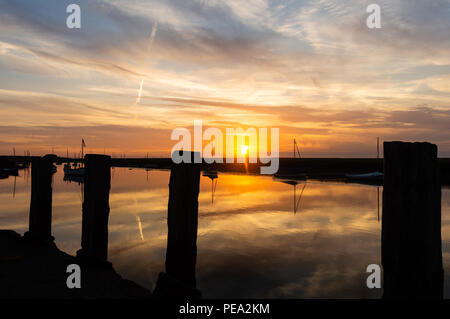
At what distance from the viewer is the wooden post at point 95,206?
7703 mm

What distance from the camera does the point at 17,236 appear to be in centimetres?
1040

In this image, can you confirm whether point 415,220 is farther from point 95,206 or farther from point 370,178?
point 370,178

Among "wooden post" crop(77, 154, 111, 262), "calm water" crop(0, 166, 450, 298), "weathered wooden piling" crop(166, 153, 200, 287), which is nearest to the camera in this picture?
"weathered wooden piling" crop(166, 153, 200, 287)

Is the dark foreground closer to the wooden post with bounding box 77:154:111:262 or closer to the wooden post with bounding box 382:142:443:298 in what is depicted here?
the wooden post with bounding box 77:154:111:262

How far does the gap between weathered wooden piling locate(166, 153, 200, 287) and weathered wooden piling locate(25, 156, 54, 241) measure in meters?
5.66

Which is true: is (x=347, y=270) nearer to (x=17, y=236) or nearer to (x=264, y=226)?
(x=264, y=226)

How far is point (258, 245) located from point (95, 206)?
6979 mm

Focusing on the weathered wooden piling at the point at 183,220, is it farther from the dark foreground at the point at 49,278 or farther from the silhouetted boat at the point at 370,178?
the silhouetted boat at the point at 370,178

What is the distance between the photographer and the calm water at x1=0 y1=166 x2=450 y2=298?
29.3ft

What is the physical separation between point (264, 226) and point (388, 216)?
13179 mm

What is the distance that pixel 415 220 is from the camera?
3.44 meters

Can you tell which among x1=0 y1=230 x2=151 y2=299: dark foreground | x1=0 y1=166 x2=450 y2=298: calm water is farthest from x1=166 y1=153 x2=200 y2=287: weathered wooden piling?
x1=0 y1=166 x2=450 y2=298: calm water

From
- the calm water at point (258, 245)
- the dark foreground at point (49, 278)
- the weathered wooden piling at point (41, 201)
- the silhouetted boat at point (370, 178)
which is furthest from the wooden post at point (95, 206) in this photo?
the silhouetted boat at point (370, 178)

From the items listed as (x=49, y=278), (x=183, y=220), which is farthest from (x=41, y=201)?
(x=183, y=220)
